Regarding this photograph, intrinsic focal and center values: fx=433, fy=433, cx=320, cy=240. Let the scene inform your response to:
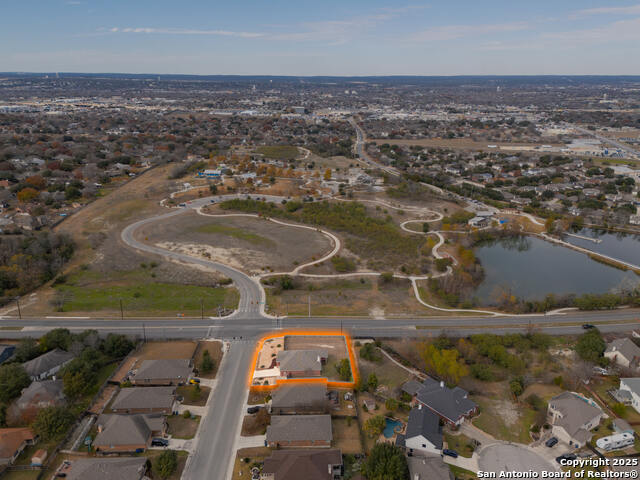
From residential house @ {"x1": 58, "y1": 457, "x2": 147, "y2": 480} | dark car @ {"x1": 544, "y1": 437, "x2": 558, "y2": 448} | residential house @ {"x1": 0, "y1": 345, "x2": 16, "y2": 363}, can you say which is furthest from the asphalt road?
dark car @ {"x1": 544, "y1": 437, "x2": 558, "y2": 448}

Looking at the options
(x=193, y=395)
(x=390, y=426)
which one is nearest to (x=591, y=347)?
(x=390, y=426)

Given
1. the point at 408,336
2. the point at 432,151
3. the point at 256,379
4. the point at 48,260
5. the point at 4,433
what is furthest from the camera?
the point at 432,151

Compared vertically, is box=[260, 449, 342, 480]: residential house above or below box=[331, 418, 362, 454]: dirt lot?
above

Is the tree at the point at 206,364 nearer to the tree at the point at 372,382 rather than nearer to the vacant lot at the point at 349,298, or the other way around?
the vacant lot at the point at 349,298

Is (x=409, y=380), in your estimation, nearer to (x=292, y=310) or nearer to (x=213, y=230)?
(x=292, y=310)

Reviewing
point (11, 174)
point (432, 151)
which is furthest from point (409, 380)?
point (432, 151)

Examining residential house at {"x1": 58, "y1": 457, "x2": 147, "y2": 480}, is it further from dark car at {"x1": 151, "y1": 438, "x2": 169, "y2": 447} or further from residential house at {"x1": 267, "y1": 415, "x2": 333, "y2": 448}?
residential house at {"x1": 267, "y1": 415, "x2": 333, "y2": 448}
